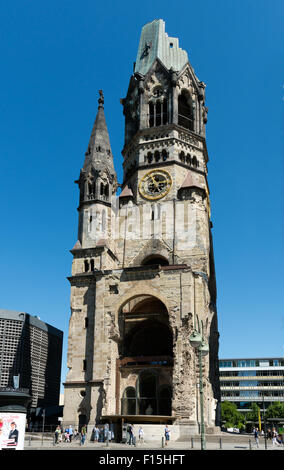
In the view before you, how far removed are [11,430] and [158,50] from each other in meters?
53.3

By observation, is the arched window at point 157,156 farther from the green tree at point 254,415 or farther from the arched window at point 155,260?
the green tree at point 254,415

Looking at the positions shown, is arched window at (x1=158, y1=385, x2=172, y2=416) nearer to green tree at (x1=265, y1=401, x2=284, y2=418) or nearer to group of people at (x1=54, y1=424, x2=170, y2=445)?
group of people at (x1=54, y1=424, x2=170, y2=445)

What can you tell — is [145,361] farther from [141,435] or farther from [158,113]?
[158,113]

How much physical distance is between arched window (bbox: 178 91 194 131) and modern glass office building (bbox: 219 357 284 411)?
58912 millimetres

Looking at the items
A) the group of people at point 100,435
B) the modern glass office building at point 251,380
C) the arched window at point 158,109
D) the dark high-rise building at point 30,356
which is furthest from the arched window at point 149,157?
the modern glass office building at point 251,380

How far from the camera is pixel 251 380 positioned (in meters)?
96.5

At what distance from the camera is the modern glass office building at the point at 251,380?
93.7 meters

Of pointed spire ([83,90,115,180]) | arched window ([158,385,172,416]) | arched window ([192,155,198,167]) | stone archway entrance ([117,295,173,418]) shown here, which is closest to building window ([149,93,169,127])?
arched window ([192,155,198,167])

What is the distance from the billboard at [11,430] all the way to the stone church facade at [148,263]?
22087 mm

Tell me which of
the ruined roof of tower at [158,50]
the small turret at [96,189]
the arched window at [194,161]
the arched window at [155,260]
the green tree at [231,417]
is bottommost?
the green tree at [231,417]

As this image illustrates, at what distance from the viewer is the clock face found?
52438 millimetres
